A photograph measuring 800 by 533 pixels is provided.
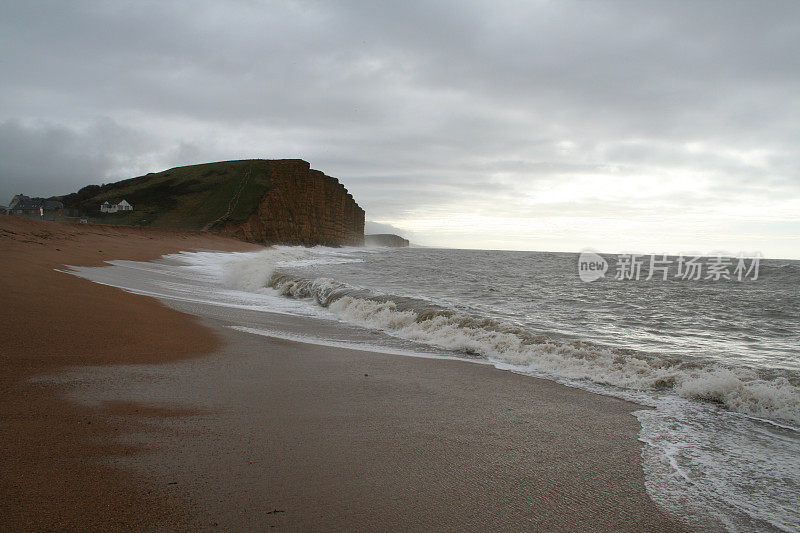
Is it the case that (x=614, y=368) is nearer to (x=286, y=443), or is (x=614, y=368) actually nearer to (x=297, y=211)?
(x=286, y=443)

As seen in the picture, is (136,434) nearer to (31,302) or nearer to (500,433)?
(500,433)

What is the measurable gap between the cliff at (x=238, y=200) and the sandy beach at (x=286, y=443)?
52.1 m

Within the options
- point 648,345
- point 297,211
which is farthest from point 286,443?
point 297,211

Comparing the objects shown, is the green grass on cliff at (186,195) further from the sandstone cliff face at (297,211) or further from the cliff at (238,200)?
the sandstone cliff face at (297,211)

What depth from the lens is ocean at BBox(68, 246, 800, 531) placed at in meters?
3.30

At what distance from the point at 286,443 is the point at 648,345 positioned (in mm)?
Result: 7176

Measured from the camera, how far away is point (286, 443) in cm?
344

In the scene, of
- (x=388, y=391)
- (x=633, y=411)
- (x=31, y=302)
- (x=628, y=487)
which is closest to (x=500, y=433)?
(x=628, y=487)

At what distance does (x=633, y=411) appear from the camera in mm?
4781

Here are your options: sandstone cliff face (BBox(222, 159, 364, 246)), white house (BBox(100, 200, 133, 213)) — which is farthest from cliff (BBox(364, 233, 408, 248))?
white house (BBox(100, 200, 133, 213))

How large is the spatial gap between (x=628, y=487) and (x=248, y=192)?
6599cm

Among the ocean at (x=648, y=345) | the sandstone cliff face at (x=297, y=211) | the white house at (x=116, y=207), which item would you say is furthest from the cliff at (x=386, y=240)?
the ocean at (x=648, y=345)

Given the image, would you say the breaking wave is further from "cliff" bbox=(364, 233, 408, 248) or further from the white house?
"cliff" bbox=(364, 233, 408, 248)

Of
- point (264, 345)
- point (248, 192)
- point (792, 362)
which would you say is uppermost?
point (248, 192)
